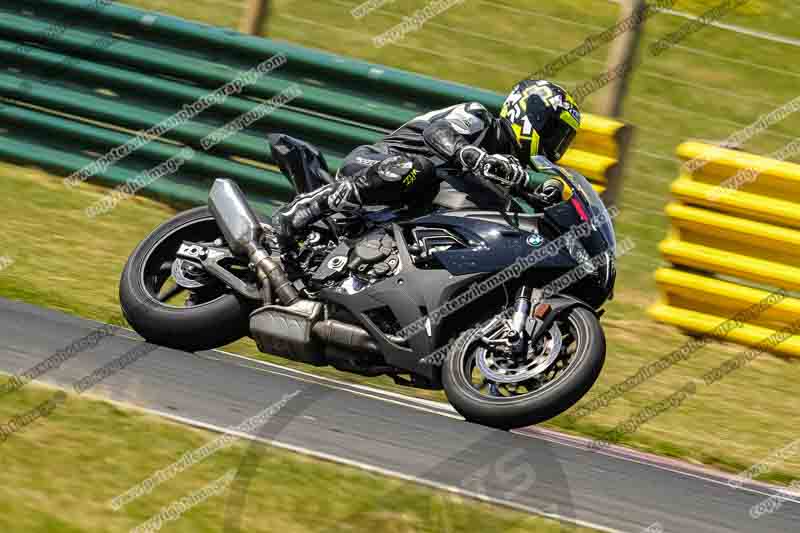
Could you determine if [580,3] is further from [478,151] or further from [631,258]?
[478,151]

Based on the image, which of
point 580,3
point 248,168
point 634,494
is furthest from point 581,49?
point 634,494

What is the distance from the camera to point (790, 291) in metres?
8.18

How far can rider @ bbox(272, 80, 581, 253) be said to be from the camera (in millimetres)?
6090

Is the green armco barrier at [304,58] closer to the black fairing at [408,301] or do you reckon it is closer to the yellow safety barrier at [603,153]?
the yellow safety barrier at [603,153]

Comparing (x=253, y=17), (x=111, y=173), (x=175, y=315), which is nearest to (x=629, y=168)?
(x=253, y=17)

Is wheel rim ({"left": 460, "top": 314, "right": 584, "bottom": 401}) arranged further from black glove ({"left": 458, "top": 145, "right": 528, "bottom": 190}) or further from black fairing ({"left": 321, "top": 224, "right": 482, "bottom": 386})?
black glove ({"left": 458, "top": 145, "right": 528, "bottom": 190})

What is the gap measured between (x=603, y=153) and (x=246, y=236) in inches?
123

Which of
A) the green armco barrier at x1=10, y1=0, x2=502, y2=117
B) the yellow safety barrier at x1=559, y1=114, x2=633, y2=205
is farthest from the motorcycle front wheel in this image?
the yellow safety barrier at x1=559, y1=114, x2=633, y2=205

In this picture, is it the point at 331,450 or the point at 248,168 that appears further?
the point at 248,168

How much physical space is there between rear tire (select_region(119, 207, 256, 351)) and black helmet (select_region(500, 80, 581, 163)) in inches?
62.5

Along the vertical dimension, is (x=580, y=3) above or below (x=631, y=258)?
above

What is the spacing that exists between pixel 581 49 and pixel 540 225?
7476mm

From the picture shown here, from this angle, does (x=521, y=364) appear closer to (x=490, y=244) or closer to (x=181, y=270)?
(x=490, y=244)

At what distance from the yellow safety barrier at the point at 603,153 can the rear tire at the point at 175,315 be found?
297cm
